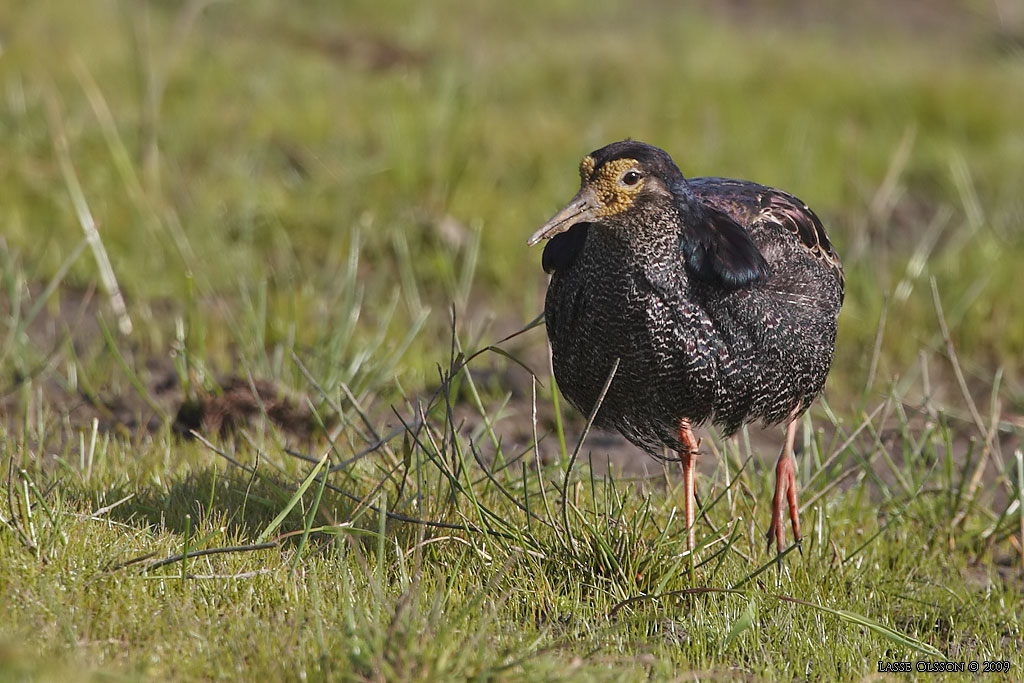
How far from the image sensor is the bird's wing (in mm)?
3799

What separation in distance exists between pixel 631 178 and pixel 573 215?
7.2 inches

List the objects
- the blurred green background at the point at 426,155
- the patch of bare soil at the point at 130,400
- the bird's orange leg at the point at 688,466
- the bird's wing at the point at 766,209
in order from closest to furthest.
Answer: the bird's orange leg at the point at 688,466 < the bird's wing at the point at 766,209 < the patch of bare soil at the point at 130,400 < the blurred green background at the point at 426,155

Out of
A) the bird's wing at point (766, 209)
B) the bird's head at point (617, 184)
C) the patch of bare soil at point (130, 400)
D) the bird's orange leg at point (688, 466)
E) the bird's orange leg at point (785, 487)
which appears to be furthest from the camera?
the patch of bare soil at point (130, 400)

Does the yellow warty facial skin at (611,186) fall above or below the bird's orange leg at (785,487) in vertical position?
above

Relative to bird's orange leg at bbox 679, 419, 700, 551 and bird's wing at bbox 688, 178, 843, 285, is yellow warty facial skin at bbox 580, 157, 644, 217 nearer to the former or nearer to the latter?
bird's wing at bbox 688, 178, 843, 285

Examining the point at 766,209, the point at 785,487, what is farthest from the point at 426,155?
the point at 785,487

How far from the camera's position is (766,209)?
12.7 feet

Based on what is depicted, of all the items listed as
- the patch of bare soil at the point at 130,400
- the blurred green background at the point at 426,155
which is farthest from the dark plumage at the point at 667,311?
the blurred green background at the point at 426,155

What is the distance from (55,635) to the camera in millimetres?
2859

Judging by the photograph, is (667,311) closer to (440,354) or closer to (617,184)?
(617,184)

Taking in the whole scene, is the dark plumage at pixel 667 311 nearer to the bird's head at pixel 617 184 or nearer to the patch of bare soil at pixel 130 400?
the bird's head at pixel 617 184

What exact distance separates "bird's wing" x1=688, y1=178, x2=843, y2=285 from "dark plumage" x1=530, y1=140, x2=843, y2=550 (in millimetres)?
128

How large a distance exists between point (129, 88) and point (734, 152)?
344 centimetres

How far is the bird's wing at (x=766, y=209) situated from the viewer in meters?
3.80
